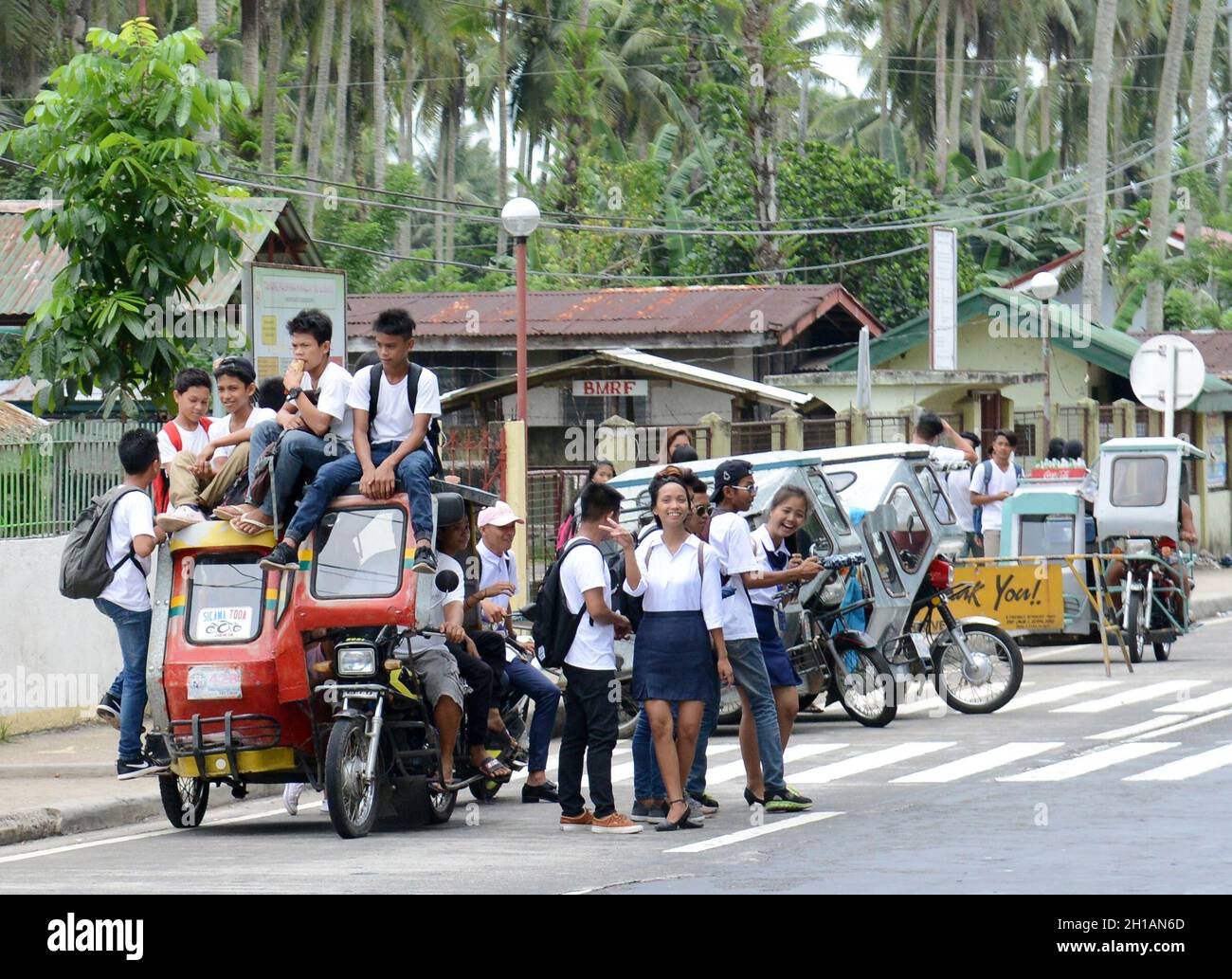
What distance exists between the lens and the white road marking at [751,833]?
10.4m

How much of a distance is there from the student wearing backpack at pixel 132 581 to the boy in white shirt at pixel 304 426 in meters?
1.11

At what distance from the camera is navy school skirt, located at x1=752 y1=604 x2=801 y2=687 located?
479 inches

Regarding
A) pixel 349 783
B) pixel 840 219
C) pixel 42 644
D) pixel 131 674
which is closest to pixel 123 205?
pixel 42 644

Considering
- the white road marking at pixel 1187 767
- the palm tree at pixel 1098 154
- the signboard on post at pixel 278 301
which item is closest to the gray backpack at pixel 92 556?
the signboard on post at pixel 278 301

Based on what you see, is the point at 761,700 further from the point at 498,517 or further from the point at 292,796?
the point at 292,796

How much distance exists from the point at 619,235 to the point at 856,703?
3453cm

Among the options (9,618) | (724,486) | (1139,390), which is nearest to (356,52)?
(1139,390)

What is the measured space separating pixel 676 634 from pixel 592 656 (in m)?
0.48

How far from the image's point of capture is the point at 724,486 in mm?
11977

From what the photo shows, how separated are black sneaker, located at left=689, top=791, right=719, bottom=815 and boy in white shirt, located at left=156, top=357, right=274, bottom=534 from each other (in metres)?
3.23

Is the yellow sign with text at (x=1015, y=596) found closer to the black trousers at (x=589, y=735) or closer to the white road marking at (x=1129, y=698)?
the white road marking at (x=1129, y=698)

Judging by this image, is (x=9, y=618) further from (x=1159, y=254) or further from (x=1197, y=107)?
(x=1197, y=107)

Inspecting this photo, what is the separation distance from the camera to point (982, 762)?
539 inches

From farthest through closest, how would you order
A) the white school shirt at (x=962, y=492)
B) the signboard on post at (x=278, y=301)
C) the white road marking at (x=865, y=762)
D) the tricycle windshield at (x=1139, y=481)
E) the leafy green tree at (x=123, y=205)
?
1. the white school shirt at (x=962, y=492)
2. the tricycle windshield at (x=1139, y=481)
3. the signboard on post at (x=278, y=301)
4. the leafy green tree at (x=123, y=205)
5. the white road marking at (x=865, y=762)
